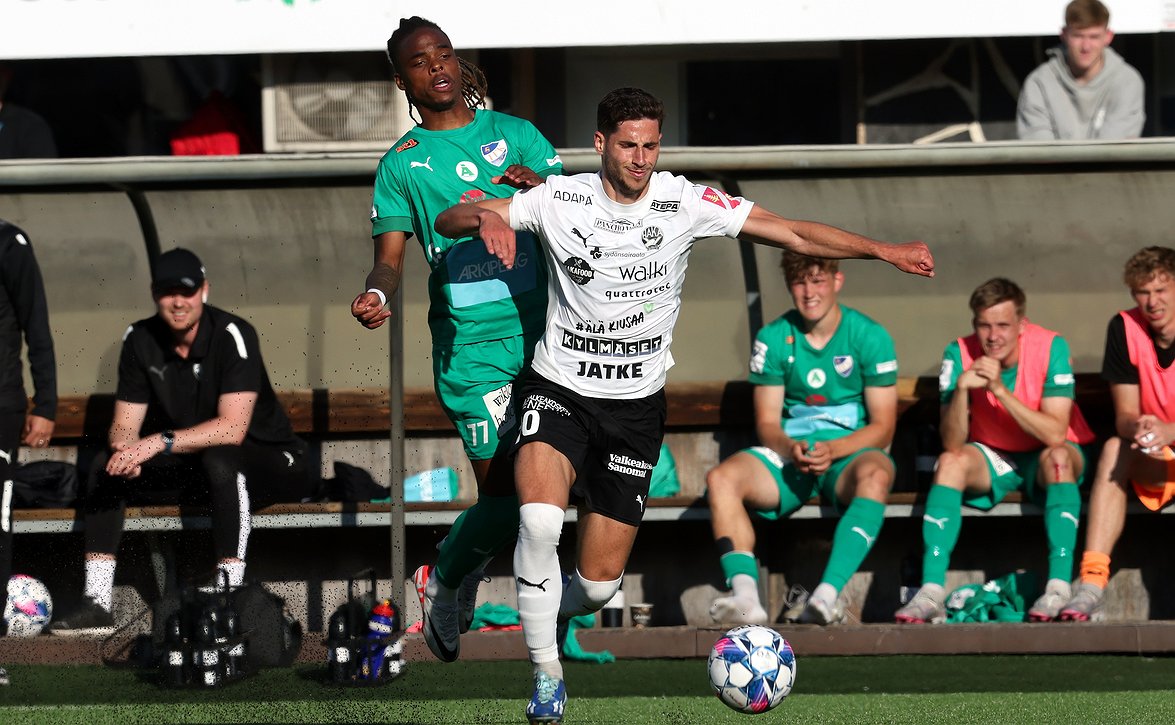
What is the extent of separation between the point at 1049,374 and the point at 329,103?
4197mm

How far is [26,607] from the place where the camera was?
8.34 metres

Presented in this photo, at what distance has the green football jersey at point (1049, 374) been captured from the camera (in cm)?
871

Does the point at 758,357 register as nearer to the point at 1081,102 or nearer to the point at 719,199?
the point at 1081,102

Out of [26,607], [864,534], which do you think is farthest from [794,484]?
[26,607]

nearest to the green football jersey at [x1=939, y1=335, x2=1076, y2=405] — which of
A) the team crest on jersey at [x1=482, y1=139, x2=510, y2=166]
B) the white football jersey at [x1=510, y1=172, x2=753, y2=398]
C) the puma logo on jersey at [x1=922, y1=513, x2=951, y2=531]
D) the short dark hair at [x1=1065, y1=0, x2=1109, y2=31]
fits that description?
the puma logo on jersey at [x1=922, y1=513, x2=951, y2=531]

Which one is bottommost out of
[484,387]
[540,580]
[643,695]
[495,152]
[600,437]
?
[643,695]

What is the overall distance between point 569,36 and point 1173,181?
10.3 ft

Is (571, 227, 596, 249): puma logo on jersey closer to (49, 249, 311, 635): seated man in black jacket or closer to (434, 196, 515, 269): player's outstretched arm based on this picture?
(434, 196, 515, 269): player's outstretched arm

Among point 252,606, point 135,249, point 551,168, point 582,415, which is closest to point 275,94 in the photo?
point 135,249

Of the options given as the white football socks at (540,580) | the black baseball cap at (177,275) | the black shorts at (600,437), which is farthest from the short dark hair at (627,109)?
the black baseball cap at (177,275)

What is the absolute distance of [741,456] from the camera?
870 cm

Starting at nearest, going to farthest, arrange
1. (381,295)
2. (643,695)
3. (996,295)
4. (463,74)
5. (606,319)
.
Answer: (381,295) → (606,319) → (463,74) → (643,695) → (996,295)

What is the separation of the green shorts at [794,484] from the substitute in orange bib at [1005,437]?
15.9 inches

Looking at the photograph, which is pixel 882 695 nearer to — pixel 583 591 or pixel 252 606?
pixel 583 591
